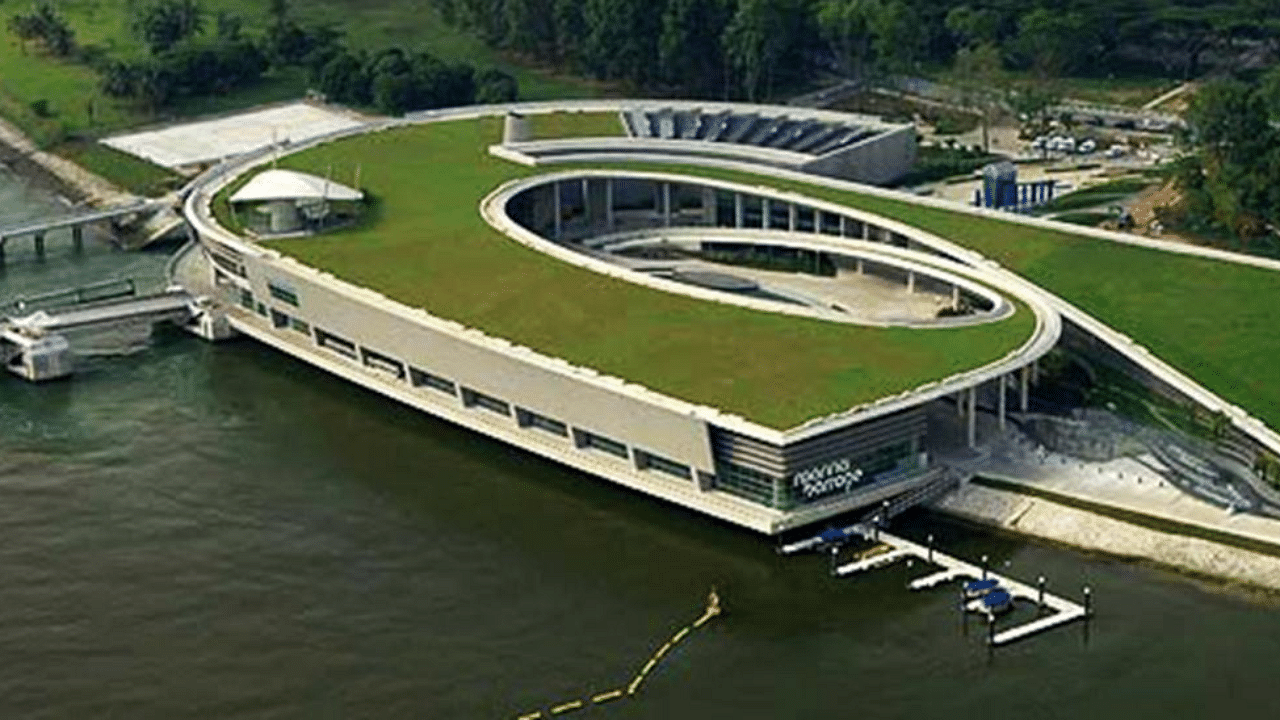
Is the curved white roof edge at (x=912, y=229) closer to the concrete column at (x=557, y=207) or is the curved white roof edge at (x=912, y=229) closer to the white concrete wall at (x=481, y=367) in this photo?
the white concrete wall at (x=481, y=367)

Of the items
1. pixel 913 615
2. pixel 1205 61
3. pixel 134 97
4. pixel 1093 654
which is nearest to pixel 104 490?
pixel 913 615

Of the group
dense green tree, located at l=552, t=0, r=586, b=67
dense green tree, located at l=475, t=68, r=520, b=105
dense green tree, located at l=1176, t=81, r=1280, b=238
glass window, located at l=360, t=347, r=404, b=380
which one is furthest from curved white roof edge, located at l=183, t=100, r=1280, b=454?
dense green tree, located at l=552, t=0, r=586, b=67

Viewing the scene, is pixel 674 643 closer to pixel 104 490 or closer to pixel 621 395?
pixel 621 395

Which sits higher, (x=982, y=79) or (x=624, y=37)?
(x=624, y=37)

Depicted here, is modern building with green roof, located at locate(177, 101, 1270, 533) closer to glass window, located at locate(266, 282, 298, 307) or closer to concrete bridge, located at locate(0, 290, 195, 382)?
glass window, located at locate(266, 282, 298, 307)

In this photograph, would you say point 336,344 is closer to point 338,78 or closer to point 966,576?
point 966,576

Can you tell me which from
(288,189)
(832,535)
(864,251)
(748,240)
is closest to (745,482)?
(832,535)

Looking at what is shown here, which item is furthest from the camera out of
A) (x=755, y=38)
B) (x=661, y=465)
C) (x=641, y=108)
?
(x=755, y=38)
